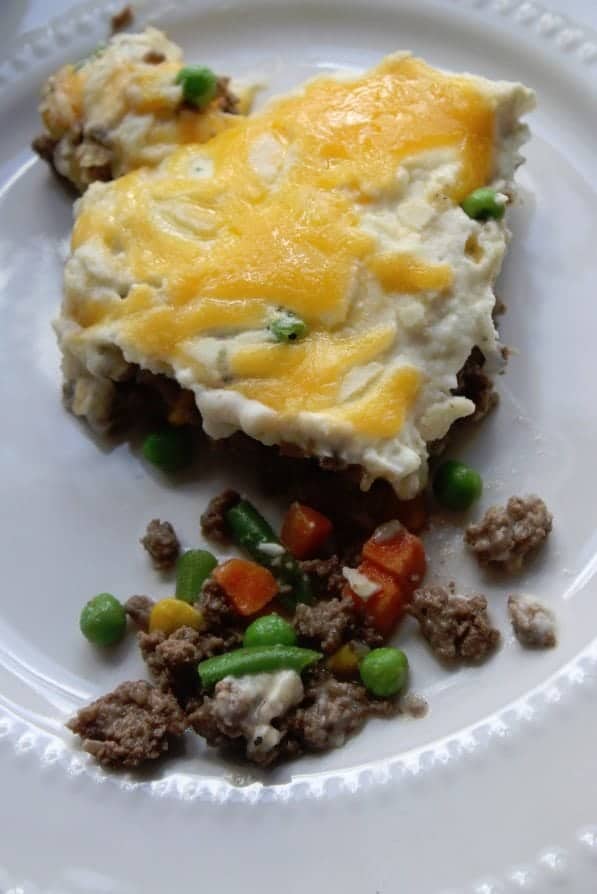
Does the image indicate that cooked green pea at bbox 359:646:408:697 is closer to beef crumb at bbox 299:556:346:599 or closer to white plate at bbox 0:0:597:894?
white plate at bbox 0:0:597:894

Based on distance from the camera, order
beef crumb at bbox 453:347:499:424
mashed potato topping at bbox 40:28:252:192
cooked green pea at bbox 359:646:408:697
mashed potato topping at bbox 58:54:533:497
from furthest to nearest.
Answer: mashed potato topping at bbox 40:28:252:192, beef crumb at bbox 453:347:499:424, mashed potato topping at bbox 58:54:533:497, cooked green pea at bbox 359:646:408:697

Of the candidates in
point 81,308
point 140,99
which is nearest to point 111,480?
point 81,308

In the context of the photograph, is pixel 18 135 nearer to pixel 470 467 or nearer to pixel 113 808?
pixel 470 467

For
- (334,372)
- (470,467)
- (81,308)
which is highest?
(334,372)

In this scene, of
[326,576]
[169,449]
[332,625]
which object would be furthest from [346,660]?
[169,449]

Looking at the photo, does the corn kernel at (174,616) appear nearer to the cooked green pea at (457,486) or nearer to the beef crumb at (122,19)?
the cooked green pea at (457,486)

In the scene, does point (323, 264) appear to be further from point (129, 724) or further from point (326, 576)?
point (129, 724)

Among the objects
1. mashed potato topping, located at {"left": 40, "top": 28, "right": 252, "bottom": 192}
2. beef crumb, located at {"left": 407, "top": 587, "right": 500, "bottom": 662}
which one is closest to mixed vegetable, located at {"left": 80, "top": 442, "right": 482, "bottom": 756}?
beef crumb, located at {"left": 407, "top": 587, "right": 500, "bottom": 662}
